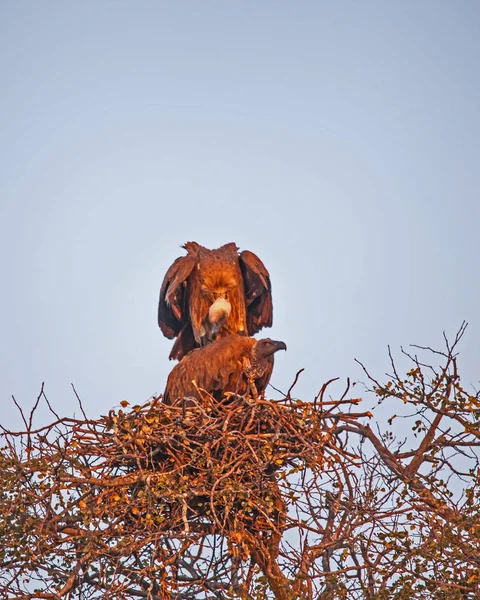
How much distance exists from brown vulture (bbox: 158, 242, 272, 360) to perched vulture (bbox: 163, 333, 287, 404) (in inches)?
29.3

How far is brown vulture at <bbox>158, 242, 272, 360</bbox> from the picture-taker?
9.95m

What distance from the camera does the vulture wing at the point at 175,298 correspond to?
996 centimetres

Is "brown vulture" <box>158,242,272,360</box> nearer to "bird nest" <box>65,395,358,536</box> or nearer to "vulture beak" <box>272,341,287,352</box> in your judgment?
"vulture beak" <box>272,341,287,352</box>

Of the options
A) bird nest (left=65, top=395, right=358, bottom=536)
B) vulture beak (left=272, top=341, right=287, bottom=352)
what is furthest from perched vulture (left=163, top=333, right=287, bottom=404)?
bird nest (left=65, top=395, right=358, bottom=536)

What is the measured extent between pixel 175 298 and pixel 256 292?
2.90 ft

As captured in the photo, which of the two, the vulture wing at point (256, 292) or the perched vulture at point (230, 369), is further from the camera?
the vulture wing at point (256, 292)

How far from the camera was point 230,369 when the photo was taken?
8.99 metres

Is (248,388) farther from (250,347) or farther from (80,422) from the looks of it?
(80,422)

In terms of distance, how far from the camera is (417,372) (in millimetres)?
7469

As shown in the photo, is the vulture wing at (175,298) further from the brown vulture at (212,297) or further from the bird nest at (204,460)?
the bird nest at (204,460)

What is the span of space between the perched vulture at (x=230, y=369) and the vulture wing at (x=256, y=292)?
3.91ft

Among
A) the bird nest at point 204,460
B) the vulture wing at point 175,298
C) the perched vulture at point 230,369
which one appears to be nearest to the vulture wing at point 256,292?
the vulture wing at point 175,298

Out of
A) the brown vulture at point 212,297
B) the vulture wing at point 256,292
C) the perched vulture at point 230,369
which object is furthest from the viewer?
the vulture wing at point 256,292

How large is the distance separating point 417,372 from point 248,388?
6.43 ft
